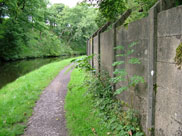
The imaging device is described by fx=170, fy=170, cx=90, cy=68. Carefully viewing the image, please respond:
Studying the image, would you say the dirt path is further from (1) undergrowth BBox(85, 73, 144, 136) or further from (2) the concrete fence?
(2) the concrete fence

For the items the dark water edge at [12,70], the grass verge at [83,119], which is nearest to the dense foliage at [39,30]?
the dark water edge at [12,70]

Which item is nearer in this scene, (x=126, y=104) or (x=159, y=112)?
(x=159, y=112)

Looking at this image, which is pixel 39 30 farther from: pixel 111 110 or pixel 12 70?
pixel 111 110

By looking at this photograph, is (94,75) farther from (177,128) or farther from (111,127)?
(177,128)

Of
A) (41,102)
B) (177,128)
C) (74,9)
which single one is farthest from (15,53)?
(177,128)

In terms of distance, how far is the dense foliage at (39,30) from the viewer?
57.0ft

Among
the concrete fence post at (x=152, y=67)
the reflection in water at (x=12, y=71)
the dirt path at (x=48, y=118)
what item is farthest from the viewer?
the reflection in water at (x=12, y=71)

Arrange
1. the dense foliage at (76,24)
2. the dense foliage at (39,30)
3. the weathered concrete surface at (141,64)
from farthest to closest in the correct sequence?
the dense foliage at (76,24) < the dense foliage at (39,30) < the weathered concrete surface at (141,64)

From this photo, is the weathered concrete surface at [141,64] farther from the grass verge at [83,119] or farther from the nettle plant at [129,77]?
the grass verge at [83,119]

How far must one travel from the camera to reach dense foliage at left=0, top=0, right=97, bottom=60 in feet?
57.0

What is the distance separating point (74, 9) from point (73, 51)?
39.4 ft

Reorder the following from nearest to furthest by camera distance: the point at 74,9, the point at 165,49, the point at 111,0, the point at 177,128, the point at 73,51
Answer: the point at 177,128 < the point at 165,49 < the point at 111,0 < the point at 74,9 < the point at 73,51

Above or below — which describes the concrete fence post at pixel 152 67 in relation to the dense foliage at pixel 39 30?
below

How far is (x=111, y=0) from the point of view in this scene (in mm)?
5734
